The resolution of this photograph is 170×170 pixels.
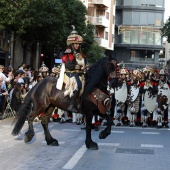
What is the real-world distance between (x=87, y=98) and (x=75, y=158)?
182 centimetres

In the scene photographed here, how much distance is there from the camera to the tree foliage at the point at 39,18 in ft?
93.0

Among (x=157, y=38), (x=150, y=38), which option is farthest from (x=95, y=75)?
(x=157, y=38)

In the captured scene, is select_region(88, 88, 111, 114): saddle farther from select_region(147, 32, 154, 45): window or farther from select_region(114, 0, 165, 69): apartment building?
select_region(147, 32, 154, 45): window

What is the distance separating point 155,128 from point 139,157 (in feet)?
22.6

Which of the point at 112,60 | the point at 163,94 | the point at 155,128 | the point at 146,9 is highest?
the point at 146,9

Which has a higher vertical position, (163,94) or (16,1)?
(16,1)

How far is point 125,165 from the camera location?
988 cm

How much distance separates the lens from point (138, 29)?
8256cm

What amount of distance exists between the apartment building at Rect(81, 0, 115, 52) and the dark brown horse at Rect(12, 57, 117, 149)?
56.8 m

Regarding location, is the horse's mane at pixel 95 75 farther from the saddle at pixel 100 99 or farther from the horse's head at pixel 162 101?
the horse's head at pixel 162 101

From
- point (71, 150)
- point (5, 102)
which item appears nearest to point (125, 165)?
point (71, 150)

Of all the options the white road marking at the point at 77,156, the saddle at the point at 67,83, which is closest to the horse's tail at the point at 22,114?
the saddle at the point at 67,83

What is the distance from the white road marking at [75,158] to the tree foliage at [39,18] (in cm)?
1677

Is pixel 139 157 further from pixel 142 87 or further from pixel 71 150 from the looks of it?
pixel 142 87
